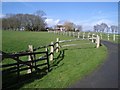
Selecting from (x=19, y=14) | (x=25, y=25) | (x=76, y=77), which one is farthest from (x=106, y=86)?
(x=19, y=14)

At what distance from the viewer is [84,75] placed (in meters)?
10.9

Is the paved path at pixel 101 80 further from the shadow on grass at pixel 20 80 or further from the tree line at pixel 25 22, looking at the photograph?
the tree line at pixel 25 22

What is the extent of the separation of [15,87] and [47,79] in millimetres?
1820

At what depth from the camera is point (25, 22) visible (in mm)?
136375

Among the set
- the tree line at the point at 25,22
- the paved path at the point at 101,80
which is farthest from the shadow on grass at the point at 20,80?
the tree line at the point at 25,22

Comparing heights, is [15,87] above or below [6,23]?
below

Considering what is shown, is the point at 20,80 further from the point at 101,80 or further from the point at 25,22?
the point at 25,22

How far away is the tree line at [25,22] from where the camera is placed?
129 m

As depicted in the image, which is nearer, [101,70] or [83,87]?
[83,87]

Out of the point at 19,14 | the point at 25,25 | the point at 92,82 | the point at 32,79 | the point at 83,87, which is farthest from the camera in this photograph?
the point at 19,14

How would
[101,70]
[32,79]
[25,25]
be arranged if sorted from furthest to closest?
1. [25,25]
2. [101,70]
3. [32,79]

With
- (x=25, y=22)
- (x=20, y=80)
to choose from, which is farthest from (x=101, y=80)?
(x=25, y=22)

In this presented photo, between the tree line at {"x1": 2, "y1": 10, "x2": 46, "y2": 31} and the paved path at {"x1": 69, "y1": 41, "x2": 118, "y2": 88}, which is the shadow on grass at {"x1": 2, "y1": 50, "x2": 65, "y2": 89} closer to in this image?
the paved path at {"x1": 69, "y1": 41, "x2": 118, "y2": 88}

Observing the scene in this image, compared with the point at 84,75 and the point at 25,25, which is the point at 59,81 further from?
the point at 25,25
